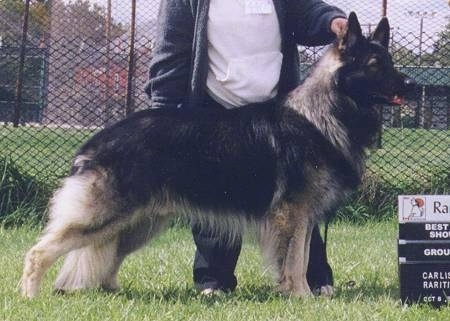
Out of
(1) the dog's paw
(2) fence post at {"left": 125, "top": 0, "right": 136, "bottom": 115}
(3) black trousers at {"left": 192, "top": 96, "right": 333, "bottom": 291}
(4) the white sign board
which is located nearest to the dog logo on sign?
(4) the white sign board

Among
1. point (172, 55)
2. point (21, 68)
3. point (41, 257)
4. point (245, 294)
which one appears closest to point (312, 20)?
point (172, 55)

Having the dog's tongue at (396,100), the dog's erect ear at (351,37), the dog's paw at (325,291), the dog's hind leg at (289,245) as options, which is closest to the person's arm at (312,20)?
the dog's erect ear at (351,37)

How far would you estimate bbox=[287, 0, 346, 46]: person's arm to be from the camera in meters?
4.54

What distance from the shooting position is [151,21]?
823cm

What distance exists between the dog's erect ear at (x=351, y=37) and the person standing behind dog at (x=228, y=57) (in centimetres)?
13

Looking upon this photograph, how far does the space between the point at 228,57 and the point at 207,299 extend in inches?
57.8

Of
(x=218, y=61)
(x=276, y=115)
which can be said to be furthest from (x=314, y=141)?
(x=218, y=61)

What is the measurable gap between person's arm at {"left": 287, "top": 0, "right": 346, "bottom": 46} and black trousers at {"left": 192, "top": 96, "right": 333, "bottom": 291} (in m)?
0.69

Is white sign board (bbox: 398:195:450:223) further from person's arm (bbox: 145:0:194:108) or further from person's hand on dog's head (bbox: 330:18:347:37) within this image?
person's arm (bbox: 145:0:194:108)

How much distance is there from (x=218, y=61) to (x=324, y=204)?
1.10 m

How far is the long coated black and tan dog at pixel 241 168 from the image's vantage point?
13.8ft

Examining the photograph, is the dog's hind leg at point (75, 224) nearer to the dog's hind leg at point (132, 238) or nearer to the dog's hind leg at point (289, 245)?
the dog's hind leg at point (132, 238)

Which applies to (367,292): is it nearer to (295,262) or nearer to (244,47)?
(295,262)

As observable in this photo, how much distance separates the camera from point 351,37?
4219mm
